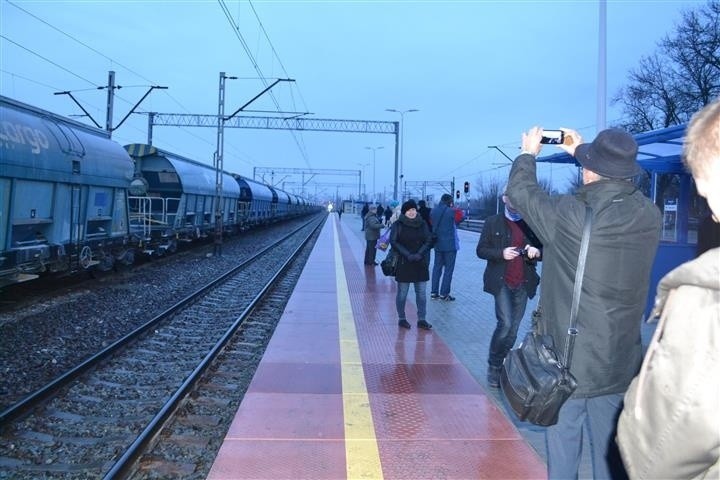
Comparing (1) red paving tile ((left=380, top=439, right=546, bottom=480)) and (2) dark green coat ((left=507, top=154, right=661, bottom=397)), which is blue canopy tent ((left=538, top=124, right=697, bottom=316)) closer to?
(1) red paving tile ((left=380, top=439, right=546, bottom=480))

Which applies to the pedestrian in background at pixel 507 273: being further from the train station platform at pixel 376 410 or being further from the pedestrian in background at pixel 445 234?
the pedestrian in background at pixel 445 234

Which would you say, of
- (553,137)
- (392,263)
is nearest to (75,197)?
(392,263)

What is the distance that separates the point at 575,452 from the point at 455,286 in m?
10.1

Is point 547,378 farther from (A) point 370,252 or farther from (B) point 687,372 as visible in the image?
(A) point 370,252

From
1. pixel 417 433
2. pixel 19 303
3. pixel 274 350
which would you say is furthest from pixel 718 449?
pixel 19 303

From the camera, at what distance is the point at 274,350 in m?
7.09

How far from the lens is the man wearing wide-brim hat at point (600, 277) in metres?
2.64

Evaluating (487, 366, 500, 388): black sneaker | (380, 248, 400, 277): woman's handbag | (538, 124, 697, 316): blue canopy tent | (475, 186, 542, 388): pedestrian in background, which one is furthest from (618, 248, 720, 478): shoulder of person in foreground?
(380, 248, 400, 277): woman's handbag

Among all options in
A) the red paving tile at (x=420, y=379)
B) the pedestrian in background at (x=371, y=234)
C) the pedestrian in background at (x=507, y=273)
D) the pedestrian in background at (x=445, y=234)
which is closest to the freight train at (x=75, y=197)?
the pedestrian in background at (x=371, y=234)

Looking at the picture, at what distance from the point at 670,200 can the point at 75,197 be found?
33.8 feet

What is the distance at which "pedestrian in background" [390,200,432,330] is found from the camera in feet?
26.6

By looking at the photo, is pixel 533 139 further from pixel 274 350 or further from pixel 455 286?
pixel 455 286

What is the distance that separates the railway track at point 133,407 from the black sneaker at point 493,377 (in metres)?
2.34

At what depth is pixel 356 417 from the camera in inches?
192
